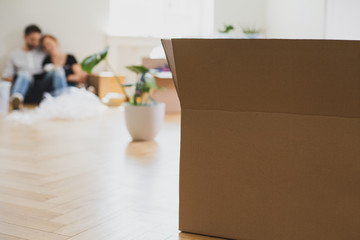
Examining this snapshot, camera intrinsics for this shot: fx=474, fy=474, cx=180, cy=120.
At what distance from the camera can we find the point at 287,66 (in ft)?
4.61

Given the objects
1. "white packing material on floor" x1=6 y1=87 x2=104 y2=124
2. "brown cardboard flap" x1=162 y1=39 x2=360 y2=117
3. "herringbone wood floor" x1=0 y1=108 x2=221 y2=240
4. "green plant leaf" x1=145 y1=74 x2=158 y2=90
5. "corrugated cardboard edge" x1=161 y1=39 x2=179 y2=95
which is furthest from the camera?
"white packing material on floor" x1=6 y1=87 x2=104 y2=124

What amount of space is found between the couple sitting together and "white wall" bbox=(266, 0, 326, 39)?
2.70 meters

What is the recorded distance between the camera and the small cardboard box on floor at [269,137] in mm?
1378

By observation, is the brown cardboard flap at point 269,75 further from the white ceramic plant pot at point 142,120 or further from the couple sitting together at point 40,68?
the couple sitting together at point 40,68

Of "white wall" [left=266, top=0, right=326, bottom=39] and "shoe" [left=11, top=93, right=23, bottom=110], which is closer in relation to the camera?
"white wall" [left=266, top=0, right=326, bottom=39]

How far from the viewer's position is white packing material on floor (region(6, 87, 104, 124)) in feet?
15.1

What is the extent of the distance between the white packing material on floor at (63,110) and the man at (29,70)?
0.82m

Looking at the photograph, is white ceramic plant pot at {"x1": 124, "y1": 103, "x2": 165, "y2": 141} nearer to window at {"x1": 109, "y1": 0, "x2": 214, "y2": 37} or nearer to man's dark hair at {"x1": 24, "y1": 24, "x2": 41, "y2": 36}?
man's dark hair at {"x1": 24, "y1": 24, "x2": 41, "y2": 36}

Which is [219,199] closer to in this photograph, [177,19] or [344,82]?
[344,82]

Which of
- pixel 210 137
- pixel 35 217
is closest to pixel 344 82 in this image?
pixel 210 137

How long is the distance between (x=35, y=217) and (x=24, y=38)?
5.02m

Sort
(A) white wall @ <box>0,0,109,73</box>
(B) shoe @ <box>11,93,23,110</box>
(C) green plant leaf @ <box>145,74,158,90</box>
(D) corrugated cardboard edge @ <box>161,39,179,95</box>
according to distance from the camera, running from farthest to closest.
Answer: (A) white wall @ <box>0,0,109,73</box>, (B) shoe @ <box>11,93,23,110</box>, (C) green plant leaf @ <box>145,74,158,90</box>, (D) corrugated cardboard edge @ <box>161,39,179,95</box>

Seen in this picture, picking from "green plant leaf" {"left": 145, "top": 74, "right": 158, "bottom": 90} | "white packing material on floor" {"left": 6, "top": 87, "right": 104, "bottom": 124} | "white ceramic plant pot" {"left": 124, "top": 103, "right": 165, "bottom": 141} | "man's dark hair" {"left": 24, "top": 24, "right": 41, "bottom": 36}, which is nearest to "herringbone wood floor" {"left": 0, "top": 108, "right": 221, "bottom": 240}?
"white ceramic plant pot" {"left": 124, "top": 103, "right": 165, "bottom": 141}

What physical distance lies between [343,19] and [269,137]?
2.78 m
